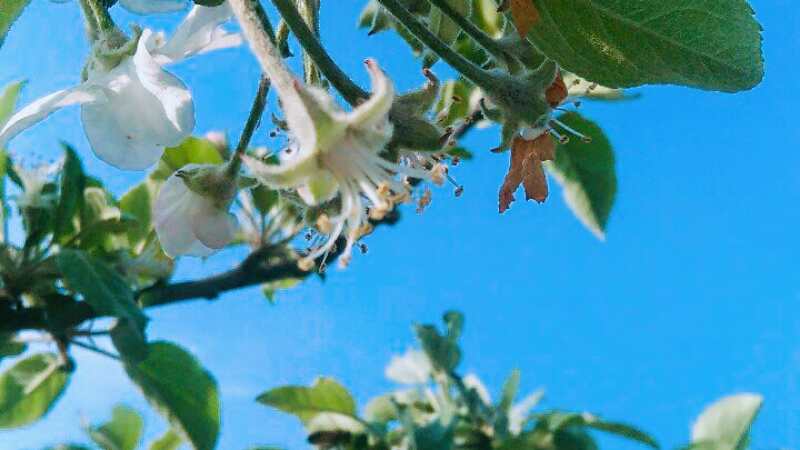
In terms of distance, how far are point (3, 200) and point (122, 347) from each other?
0.56 meters

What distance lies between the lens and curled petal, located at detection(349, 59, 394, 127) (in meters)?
0.57

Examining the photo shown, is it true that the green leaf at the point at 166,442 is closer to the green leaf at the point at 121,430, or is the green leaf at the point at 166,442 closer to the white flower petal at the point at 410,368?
the green leaf at the point at 121,430

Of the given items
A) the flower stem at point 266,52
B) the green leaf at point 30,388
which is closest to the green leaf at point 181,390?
the green leaf at point 30,388

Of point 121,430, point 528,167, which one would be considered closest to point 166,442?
point 121,430

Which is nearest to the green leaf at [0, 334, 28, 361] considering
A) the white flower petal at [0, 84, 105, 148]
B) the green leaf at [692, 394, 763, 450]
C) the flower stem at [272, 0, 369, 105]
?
the white flower petal at [0, 84, 105, 148]

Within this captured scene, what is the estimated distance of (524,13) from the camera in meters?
0.65

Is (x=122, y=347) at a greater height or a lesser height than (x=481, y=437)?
lesser

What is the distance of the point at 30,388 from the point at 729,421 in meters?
1.60

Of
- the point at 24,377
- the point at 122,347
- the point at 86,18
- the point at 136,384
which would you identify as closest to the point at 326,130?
the point at 86,18

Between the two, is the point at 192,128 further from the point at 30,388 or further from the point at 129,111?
the point at 30,388

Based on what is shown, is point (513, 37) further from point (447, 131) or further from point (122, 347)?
point (122, 347)

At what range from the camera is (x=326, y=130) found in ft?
1.95

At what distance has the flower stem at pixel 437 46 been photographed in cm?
68

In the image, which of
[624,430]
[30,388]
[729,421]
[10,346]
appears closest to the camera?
[10,346]
